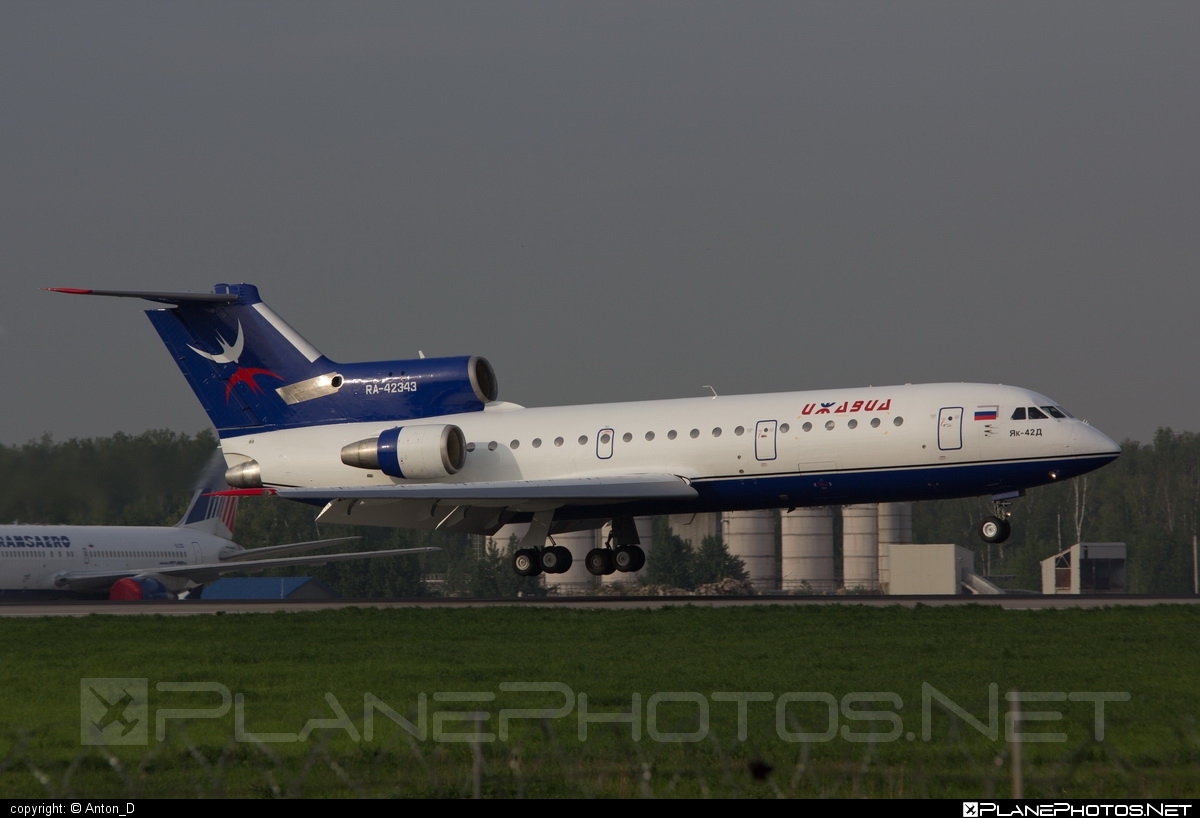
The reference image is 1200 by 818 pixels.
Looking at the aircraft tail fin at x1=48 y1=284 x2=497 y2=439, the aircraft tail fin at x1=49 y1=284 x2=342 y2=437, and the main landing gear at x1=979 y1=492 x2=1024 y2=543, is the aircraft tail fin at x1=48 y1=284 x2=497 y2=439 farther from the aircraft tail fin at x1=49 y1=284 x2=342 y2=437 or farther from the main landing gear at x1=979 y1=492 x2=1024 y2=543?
the main landing gear at x1=979 y1=492 x2=1024 y2=543

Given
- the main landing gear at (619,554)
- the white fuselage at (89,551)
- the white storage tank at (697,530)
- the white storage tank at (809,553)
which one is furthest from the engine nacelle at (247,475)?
the white storage tank at (697,530)

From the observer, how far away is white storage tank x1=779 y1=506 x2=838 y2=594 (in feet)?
301

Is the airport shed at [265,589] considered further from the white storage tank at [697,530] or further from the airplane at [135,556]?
the white storage tank at [697,530]

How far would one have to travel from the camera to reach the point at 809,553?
91875 mm

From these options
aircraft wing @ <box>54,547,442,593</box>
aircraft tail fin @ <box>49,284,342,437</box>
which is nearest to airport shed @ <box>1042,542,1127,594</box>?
aircraft wing @ <box>54,547,442,593</box>

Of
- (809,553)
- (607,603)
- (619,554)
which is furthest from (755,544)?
(607,603)

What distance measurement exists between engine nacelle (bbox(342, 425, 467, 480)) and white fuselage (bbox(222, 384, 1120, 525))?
1.26 feet

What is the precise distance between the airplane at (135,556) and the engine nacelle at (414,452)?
512 inches

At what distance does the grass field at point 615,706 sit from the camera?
11242 mm

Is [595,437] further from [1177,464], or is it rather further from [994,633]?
[1177,464]

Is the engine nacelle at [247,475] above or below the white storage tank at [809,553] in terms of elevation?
below

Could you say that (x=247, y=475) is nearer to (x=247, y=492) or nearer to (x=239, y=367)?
(x=247, y=492)

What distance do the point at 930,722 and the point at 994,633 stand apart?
9174 millimetres

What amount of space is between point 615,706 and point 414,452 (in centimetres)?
1985
